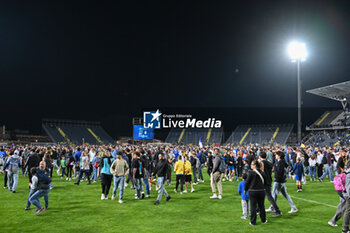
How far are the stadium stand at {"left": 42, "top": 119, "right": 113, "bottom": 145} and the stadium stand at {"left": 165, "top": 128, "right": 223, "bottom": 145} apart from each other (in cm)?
1404

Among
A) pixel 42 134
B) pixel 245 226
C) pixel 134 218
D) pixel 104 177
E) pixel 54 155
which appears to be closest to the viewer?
pixel 245 226

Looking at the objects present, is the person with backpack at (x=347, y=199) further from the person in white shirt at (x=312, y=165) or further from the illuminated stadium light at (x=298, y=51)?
the illuminated stadium light at (x=298, y=51)

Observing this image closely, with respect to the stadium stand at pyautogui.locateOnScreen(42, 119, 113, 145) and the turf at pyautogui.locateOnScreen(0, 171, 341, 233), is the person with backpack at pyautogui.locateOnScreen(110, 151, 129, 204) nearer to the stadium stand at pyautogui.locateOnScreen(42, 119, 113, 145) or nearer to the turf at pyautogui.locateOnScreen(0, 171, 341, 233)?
the turf at pyautogui.locateOnScreen(0, 171, 341, 233)

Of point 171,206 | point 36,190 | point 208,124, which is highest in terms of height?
point 208,124

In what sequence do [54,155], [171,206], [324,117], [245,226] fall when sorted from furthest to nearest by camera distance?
[324,117]
[54,155]
[171,206]
[245,226]

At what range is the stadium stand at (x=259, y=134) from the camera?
190 feet

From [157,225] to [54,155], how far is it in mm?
14971

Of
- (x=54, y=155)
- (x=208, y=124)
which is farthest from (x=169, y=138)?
(x=54, y=155)

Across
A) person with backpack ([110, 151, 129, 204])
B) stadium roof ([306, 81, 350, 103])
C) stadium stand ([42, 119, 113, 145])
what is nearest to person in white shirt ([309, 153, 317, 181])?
person with backpack ([110, 151, 129, 204])

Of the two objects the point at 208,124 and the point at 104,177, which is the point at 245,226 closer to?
the point at 104,177

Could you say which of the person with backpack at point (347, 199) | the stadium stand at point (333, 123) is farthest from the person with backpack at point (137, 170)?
the stadium stand at point (333, 123)

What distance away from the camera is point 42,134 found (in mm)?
64500

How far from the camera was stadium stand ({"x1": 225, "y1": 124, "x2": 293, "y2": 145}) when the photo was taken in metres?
58.0

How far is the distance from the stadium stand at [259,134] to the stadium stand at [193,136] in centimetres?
298
